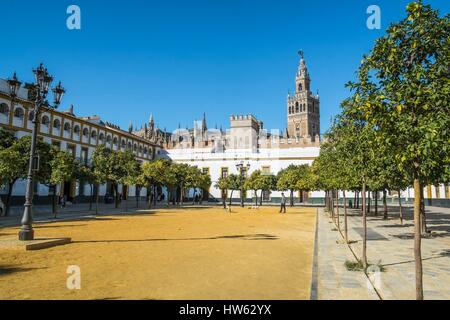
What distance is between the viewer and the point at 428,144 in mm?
4117

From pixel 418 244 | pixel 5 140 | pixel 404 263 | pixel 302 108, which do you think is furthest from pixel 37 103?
pixel 302 108

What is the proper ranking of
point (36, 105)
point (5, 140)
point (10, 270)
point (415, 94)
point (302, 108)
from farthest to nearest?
point (302, 108) < point (5, 140) < point (36, 105) < point (10, 270) < point (415, 94)

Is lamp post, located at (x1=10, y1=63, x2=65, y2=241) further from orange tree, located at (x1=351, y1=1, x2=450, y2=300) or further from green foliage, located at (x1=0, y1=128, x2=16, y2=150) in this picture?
green foliage, located at (x1=0, y1=128, x2=16, y2=150)

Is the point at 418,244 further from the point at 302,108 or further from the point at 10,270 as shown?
the point at 302,108

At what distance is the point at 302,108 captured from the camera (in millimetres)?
91688

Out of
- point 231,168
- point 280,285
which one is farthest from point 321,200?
point 280,285

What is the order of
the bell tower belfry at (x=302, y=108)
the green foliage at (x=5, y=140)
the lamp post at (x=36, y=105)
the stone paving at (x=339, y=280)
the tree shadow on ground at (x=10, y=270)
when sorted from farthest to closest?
the bell tower belfry at (x=302, y=108)
the green foliage at (x=5, y=140)
the lamp post at (x=36, y=105)
the tree shadow on ground at (x=10, y=270)
the stone paving at (x=339, y=280)

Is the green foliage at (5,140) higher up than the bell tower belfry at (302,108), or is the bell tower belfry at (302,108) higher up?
the bell tower belfry at (302,108)

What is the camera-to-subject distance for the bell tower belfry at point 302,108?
90500 millimetres

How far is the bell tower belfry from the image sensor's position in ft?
297

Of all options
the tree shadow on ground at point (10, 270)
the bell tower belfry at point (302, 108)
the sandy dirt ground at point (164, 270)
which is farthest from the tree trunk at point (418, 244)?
the bell tower belfry at point (302, 108)

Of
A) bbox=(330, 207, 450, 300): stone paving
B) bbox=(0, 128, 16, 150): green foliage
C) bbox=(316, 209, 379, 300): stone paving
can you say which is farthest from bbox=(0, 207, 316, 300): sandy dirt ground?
bbox=(0, 128, 16, 150): green foliage

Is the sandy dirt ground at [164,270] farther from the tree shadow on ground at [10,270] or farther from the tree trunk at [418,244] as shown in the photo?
the tree trunk at [418,244]
